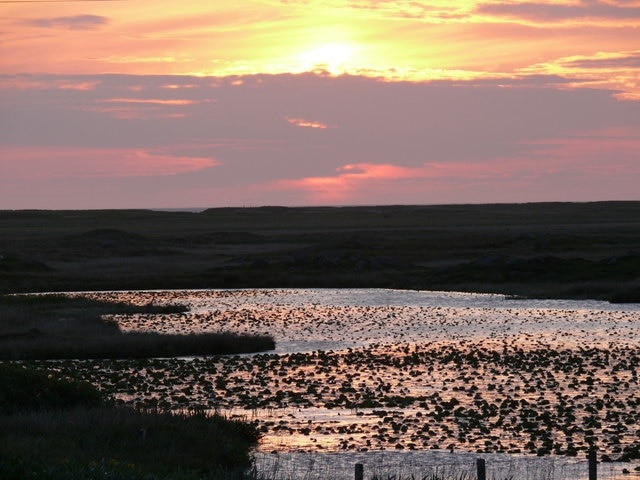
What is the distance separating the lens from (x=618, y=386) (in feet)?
101

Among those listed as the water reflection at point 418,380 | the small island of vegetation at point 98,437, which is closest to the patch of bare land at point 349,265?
the water reflection at point 418,380

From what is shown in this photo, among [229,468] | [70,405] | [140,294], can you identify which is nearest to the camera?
[229,468]

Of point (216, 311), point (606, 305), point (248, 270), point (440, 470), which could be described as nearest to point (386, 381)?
point (440, 470)

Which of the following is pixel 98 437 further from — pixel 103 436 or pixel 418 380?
pixel 418 380

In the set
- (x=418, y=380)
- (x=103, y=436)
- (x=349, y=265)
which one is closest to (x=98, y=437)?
(x=103, y=436)

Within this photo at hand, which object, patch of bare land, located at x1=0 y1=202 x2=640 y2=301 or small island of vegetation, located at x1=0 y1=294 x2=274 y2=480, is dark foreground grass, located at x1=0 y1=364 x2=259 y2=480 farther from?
patch of bare land, located at x1=0 y1=202 x2=640 y2=301

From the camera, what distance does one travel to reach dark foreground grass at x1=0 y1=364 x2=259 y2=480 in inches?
658

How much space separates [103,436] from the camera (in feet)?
67.2

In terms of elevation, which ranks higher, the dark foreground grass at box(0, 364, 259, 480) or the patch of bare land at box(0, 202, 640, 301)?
the patch of bare land at box(0, 202, 640, 301)

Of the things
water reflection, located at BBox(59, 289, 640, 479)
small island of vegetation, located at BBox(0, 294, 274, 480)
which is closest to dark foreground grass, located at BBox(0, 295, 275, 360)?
water reflection, located at BBox(59, 289, 640, 479)

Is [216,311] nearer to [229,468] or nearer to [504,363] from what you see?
[504,363]

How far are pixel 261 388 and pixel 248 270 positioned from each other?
2089 inches

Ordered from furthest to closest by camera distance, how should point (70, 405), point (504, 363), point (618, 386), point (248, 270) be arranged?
1. point (248, 270)
2. point (504, 363)
3. point (618, 386)
4. point (70, 405)

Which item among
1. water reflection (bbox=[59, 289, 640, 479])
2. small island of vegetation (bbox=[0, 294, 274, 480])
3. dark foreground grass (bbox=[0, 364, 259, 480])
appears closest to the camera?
small island of vegetation (bbox=[0, 294, 274, 480])
